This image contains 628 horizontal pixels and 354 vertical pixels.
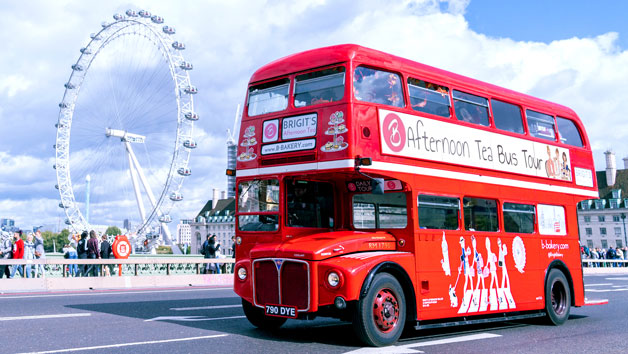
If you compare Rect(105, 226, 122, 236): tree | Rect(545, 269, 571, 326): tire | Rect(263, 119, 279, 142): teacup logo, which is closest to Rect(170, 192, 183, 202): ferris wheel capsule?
Rect(545, 269, 571, 326): tire

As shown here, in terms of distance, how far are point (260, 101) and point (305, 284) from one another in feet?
10.3

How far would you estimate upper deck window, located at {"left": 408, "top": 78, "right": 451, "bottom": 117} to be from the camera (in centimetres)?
972

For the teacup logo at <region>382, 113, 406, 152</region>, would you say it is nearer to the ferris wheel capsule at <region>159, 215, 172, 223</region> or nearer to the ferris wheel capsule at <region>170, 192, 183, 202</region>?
the ferris wheel capsule at <region>170, 192, 183, 202</region>

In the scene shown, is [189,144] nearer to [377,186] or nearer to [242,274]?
[242,274]

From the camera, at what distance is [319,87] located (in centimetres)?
925

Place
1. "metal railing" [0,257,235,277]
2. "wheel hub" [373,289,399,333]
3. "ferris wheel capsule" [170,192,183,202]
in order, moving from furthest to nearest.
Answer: "ferris wheel capsule" [170,192,183,202], "metal railing" [0,257,235,277], "wheel hub" [373,289,399,333]

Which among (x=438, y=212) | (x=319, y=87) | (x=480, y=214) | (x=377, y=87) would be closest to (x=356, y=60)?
(x=377, y=87)

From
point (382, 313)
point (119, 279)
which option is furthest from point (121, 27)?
point (382, 313)

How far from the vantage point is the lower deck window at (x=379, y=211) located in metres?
9.40

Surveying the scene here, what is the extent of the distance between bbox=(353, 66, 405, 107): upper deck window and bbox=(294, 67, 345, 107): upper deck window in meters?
0.22

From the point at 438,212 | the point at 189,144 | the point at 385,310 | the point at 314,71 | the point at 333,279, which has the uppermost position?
the point at 189,144

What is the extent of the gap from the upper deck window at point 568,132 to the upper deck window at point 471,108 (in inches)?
107

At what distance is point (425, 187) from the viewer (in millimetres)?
9547

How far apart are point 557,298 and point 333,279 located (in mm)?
6098
